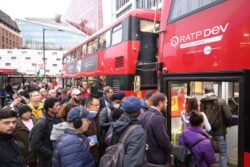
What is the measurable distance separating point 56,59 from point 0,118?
46610 millimetres

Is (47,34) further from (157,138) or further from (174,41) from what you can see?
(157,138)

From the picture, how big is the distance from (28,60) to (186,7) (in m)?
46.6

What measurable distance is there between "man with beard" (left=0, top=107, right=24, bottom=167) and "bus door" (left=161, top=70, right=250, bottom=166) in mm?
2171

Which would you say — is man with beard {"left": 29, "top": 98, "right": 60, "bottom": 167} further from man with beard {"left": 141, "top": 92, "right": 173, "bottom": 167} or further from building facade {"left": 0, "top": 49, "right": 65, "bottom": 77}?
building facade {"left": 0, "top": 49, "right": 65, "bottom": 77}

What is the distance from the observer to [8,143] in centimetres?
292

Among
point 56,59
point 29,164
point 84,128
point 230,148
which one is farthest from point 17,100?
point 56,59

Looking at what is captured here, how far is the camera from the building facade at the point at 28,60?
4503 centimetres

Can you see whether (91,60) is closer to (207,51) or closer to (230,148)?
(230,148)

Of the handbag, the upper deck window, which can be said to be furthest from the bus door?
the upper deck window

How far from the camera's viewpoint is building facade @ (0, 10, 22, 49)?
79.2 meters

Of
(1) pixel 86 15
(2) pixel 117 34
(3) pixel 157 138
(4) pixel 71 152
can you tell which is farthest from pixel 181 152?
(1) pixel 86 15

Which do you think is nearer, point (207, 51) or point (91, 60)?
point (207, 51)

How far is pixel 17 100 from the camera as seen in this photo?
648cm

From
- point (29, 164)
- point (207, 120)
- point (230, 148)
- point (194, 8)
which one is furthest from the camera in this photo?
point (230, 148)
